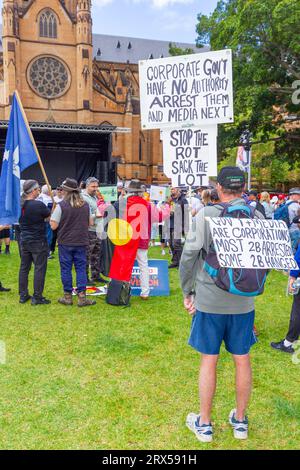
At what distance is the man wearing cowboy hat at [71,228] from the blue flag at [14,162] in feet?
2.31

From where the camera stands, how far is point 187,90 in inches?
223

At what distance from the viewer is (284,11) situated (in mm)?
16484

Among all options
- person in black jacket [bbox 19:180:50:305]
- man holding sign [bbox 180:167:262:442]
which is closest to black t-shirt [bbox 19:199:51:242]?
person in black jacket [bbox 19:180:50:305]

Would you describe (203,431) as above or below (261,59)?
below

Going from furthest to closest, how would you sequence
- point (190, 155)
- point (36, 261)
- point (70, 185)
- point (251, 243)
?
point (36, 261)
point (70, 185)
point (190, 155)
point (251, 243)

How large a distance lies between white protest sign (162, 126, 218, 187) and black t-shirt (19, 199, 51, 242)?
7.26 ft

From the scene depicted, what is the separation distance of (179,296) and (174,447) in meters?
4.58

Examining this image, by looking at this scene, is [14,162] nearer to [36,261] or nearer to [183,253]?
[36,261]

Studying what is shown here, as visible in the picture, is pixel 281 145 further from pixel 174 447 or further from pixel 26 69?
pixel 26 69

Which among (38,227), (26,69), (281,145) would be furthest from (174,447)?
(26,69)

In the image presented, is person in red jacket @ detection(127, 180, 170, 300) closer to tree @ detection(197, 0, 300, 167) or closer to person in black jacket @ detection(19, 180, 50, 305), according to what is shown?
person in black jacket @ detection(19, 180, 50, 305)

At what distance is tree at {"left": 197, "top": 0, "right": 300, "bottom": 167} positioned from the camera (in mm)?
17141

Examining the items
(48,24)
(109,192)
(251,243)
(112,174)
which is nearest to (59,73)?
(48,24)

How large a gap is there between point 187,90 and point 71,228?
107 inches
